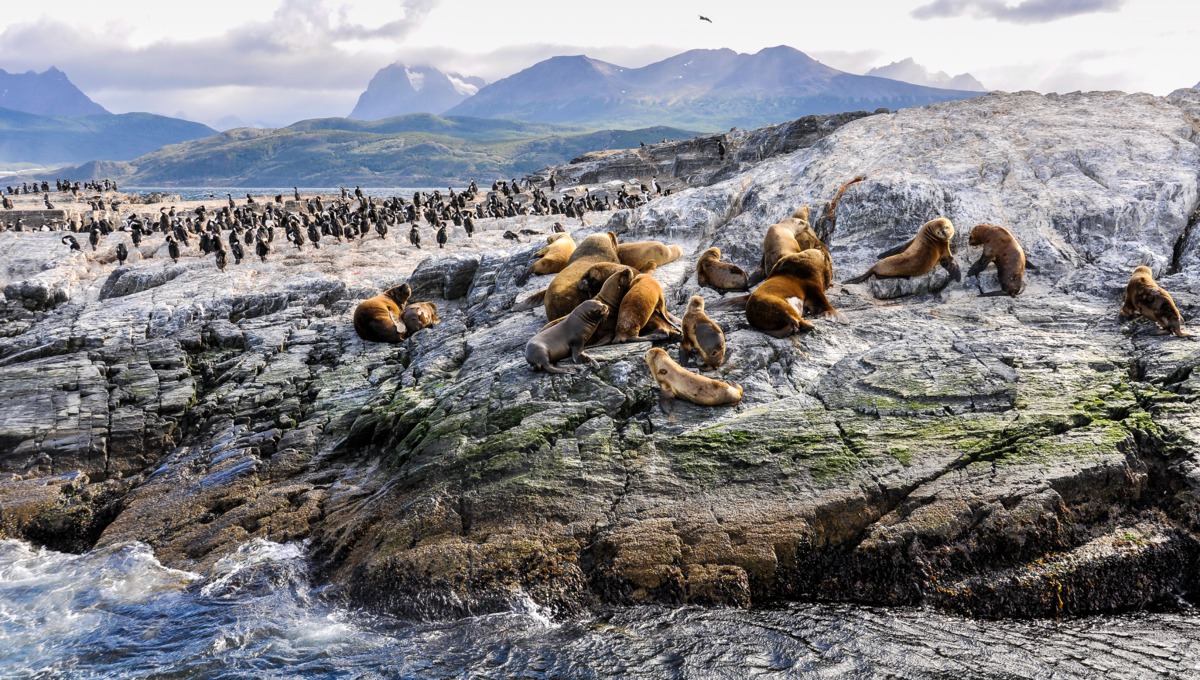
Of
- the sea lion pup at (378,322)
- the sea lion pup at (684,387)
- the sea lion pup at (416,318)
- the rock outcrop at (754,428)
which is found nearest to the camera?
the rock outcrop at (754,428)

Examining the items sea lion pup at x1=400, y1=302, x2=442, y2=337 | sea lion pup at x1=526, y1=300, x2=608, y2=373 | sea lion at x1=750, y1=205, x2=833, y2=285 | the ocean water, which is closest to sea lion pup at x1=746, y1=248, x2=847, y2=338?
sea lion at x1=750, y1=205, x2=833, y2=285

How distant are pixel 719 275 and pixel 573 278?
216cm

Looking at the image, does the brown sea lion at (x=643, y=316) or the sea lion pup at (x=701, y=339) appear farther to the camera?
the brown sea lion at (x=643, y=316)

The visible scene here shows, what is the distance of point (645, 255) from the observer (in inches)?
527

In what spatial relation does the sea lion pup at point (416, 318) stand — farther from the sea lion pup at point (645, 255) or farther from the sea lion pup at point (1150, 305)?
the sea lion pup at point (1150, 305)

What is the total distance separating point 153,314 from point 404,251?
7303mm

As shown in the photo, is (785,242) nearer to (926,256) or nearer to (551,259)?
(926,256)

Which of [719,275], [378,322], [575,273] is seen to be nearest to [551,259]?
[575,273]

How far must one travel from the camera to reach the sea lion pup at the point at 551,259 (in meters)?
14.4

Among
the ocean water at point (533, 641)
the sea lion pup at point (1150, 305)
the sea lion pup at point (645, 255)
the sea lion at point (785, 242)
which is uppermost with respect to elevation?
the sea lion at point (785, 242)

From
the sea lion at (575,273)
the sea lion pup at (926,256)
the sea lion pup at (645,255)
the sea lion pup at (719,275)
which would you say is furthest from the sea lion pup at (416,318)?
the sea lion pup at (926,256)

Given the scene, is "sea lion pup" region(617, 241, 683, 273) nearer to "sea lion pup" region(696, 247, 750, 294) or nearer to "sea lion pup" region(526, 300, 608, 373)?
"sea lion pup" region(696, 247, 750, 294)

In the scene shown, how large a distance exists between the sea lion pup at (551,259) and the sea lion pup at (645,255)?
48.6 inches

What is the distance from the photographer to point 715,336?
8.88 m
